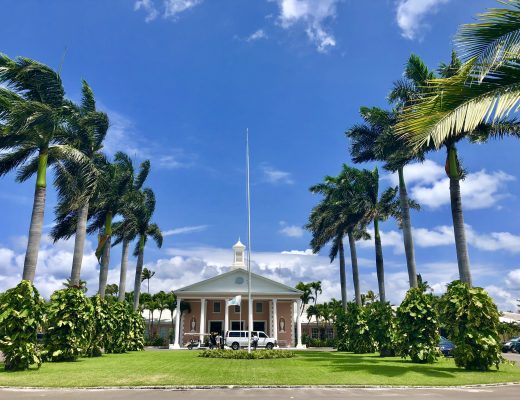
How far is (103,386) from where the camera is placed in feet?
42.2

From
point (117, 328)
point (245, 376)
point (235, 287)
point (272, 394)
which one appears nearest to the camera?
point (272, 394)

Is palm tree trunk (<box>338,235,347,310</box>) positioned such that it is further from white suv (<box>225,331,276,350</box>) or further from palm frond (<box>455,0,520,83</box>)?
palm frond (<box>455,0,520,83</box>)

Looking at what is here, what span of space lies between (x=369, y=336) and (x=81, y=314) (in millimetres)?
18930

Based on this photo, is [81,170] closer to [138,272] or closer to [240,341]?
[138,272]

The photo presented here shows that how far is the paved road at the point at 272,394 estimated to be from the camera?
11133mm

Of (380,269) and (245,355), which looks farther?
(380,269)

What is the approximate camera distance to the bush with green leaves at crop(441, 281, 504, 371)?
16.5 meters

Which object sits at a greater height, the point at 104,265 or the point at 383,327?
the point at 104,265

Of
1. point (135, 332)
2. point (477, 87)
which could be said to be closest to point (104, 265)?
point (135, 332)

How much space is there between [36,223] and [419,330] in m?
18.1

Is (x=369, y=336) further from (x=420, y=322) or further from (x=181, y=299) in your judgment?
(x=181, y=299)

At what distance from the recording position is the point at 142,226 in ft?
124

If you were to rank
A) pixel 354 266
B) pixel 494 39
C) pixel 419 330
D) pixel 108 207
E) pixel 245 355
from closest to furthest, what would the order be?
pixel 494 39
pixel 419 330
pixel 245 355
pixel 108 207
pixel 354 266

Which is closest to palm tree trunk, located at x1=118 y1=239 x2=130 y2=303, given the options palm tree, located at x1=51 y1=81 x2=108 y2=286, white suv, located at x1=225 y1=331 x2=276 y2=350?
palm tree, located at x1=51 y1=81 x2=108 y2=286
